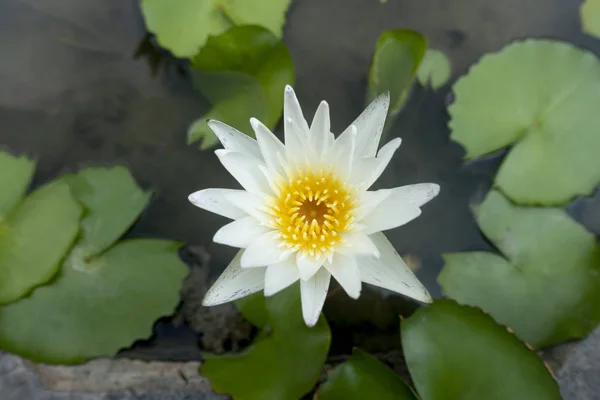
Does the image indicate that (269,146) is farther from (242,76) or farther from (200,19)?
(200,19)

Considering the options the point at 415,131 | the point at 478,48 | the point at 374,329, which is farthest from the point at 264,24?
the point at 374,329

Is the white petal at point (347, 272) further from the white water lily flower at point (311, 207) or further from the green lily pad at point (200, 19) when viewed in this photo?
the green lily pad at point (200, 19)

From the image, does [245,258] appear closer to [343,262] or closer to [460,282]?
[343,262]

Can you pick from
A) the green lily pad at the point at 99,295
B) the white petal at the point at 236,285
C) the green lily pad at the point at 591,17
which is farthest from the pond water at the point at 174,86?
the white petal at the point at 236,285

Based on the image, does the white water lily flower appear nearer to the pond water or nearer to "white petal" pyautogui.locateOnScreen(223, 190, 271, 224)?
"white petal" pyautogui.locateOnScreen(223, 190, 271, 224)


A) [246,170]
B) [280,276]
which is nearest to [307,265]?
[280,276]
